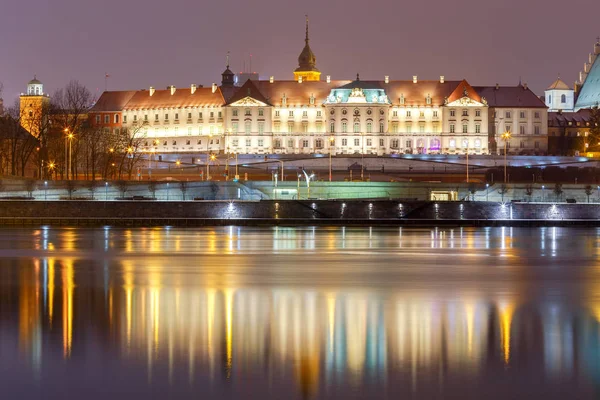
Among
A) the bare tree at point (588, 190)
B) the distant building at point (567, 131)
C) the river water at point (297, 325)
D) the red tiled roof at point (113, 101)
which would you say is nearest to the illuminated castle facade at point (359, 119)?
the distant building at point (567, 131)

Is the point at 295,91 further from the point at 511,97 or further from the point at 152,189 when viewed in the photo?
the point at 152,189

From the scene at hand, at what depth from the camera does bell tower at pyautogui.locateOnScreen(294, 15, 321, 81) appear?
188m

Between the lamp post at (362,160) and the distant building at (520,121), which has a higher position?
the distant building at (520,121)

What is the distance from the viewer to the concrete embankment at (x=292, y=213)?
6925cm

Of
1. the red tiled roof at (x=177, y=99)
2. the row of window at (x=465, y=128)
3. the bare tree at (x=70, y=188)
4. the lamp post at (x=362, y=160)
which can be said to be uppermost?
the red tiled roof at (x=177, y=99)

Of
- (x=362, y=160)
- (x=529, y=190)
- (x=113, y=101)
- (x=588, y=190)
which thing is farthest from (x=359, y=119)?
(x=588, y=190)

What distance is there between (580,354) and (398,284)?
11.1m

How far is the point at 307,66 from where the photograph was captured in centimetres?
18962

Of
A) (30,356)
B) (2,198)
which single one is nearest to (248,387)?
(30,356)

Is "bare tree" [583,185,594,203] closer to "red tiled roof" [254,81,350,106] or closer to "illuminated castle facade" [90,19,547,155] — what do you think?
"illuminated castle facade" [90,19,547,155]

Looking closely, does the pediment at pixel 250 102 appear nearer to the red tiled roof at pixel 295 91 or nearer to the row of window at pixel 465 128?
the red tiled roof at pixel 295 91

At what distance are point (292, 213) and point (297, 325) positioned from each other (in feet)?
170

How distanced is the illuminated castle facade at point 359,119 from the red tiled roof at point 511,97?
15 cm

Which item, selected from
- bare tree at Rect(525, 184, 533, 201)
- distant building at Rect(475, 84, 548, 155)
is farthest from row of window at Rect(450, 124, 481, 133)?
bare tree at Rect(525, 184, 533, 201)
